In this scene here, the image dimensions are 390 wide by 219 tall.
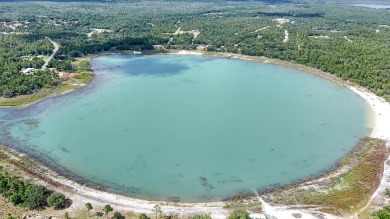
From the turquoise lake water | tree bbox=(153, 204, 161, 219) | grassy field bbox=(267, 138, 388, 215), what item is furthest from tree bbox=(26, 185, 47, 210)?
grassy field bbox=(267, 138, 388, 215)

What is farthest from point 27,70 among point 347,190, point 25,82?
point 347,190

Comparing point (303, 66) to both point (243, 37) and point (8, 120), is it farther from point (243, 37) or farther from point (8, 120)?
point (8, 120)

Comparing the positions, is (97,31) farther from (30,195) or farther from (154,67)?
(30,195)

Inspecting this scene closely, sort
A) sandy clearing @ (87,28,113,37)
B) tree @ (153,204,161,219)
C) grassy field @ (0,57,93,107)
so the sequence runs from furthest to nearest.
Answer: sandy clearing @ (87,28,113,37) < grassy field @ (0,57,93,107) < tree @ (153,204,161,219)

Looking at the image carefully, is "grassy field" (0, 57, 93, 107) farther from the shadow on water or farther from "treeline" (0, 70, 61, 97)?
the shadow on water

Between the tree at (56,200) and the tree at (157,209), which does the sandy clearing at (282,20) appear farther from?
the tree at (56,200)

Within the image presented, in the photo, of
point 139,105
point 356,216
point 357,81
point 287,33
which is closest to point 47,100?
point 139,105
